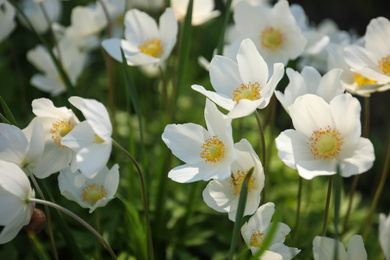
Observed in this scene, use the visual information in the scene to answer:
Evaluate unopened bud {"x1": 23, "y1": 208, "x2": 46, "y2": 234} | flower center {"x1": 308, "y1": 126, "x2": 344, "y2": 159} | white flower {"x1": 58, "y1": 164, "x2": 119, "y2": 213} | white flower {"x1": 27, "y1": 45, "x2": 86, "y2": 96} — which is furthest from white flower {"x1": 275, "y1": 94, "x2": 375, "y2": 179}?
white flower {"x1": 27, "y1": 45, "x2": 86, "y2": 96}

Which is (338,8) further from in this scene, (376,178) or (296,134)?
(296,134)

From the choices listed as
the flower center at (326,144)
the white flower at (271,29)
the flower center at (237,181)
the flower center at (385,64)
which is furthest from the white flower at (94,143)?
the flower center at (385,64)

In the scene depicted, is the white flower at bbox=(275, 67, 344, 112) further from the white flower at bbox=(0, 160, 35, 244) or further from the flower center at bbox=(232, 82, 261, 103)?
the white flower at bbox=(0, 160, 35, 244)

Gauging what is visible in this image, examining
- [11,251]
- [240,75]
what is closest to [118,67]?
[11,251]

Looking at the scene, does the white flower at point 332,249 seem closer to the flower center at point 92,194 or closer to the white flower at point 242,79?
the white flower at point 242,79

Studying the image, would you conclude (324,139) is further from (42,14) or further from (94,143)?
(42,14)

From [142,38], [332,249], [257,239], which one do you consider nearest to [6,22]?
[142,38]
